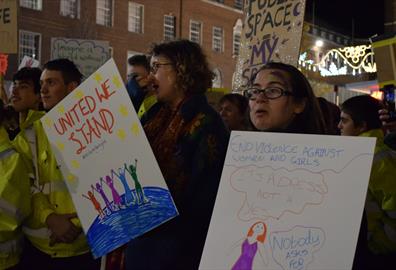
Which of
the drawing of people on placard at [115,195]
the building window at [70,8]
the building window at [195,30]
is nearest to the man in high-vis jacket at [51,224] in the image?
the drawing of people on placard at [115,195]

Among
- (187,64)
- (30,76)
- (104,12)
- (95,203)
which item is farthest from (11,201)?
(104,12)

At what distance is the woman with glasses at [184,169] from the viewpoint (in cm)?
252

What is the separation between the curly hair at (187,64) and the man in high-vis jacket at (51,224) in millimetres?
768

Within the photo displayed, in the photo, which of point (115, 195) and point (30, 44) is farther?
point (30, 44)

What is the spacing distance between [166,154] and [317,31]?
34.3m

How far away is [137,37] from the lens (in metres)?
27.4

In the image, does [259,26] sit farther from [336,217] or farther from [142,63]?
[336,217]

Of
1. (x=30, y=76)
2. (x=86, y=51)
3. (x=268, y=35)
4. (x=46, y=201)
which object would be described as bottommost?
(x=46, y=201)

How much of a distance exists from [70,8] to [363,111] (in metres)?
22.6

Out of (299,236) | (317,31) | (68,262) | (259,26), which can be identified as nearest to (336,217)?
(299,236)

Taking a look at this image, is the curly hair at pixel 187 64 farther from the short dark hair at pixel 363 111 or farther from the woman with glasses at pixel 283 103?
the short dark hair at pixel 363 111

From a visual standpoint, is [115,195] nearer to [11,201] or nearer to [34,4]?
[11,201]

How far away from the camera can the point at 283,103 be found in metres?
2.34

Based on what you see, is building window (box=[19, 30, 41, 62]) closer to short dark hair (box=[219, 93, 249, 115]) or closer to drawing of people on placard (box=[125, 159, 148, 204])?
short dark hair (box=[219, 93, 249, 115])
